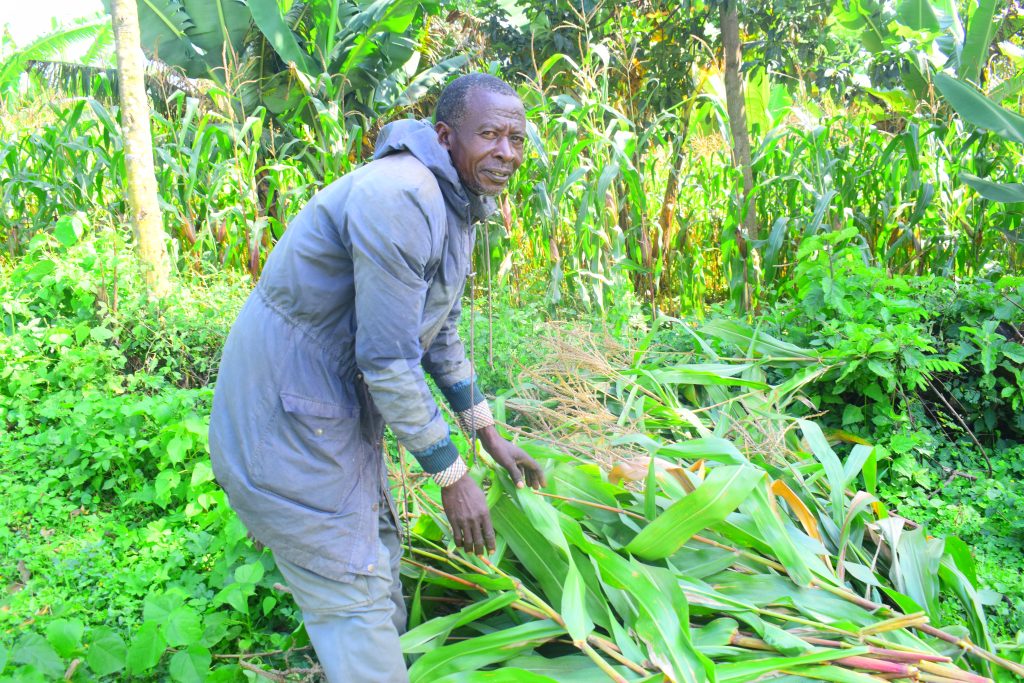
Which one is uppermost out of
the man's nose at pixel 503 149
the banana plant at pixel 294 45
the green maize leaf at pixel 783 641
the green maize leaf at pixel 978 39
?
the banana plant at pixel 294 45

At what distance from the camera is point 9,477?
3389 mm

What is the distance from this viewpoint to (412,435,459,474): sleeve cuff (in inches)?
71.4

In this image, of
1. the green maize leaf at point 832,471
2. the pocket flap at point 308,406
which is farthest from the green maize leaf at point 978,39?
the pocket flap at point 308,406

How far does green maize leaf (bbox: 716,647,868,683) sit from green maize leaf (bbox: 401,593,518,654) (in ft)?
1.87

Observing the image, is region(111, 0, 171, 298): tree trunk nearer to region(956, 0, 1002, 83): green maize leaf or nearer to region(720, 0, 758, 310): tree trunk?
region(720, 0, 758, 310): tree trunk

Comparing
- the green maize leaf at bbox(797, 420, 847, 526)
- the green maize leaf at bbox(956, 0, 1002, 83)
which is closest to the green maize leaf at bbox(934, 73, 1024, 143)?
the green maize leaf at bbox(956, 0, 1002, 83)

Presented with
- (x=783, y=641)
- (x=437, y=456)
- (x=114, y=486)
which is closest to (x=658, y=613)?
(x=783, y=641)

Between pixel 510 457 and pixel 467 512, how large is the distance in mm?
355

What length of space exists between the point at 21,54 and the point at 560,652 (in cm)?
1297

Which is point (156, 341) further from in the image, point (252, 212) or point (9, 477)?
point (252, 212)

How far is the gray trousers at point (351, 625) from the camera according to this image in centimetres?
184

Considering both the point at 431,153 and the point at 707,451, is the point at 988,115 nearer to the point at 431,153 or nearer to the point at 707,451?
the point at 707,451

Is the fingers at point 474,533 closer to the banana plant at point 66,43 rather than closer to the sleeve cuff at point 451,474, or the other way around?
the sleeve cuff at point 451,474

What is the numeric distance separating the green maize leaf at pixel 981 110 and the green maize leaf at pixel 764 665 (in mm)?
2909
